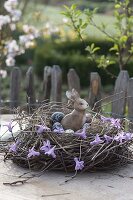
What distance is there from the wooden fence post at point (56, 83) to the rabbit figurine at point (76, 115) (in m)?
1.40

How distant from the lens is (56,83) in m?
3.53

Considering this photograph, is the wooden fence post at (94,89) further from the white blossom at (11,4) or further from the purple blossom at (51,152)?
the white blossom at (11,4)

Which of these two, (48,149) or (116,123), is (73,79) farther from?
(48,149)

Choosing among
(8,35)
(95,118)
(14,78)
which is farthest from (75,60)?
(95,118)

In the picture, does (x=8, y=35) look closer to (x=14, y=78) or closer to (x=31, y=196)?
(x=14, y=78)

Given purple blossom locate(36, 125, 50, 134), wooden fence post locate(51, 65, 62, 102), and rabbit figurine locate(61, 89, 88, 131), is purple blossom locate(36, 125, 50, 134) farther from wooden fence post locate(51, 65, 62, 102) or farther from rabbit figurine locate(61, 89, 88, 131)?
wooden fence post locate(51, 65, 62, 102)

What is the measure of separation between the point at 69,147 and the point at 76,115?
151mm

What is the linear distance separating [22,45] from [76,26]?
325cm

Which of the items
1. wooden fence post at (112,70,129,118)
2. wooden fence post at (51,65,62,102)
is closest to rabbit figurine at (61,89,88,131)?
wooden fence post at (112,70,129,118)

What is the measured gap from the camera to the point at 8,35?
7.02 meters

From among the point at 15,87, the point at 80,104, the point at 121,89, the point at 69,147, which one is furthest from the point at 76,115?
the point at 15,87

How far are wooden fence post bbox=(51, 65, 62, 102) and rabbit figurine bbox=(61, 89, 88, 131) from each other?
140cm

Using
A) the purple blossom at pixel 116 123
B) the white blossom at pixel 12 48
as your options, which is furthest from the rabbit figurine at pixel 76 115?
the white blossom at pixel 12 48

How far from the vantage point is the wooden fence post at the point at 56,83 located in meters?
3.51
